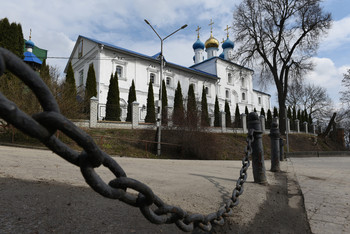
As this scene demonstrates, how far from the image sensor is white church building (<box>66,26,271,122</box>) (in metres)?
24.6

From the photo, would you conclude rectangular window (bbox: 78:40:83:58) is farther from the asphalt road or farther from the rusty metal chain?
the rusty metal chain

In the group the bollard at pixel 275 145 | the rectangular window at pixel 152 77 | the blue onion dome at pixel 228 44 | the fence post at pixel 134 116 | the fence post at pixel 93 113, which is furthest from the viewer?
the blue onion dome at pixel 228 44

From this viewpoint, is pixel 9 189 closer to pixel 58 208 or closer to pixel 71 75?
pixel 58 208

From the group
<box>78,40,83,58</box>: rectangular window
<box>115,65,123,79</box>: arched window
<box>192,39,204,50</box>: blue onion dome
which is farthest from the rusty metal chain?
<box>192,39,204,50</box>: blue onion dome

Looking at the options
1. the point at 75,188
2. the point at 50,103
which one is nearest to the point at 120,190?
the point at 50,103

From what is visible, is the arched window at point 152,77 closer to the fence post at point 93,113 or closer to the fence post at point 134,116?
the fence post at point 134,116

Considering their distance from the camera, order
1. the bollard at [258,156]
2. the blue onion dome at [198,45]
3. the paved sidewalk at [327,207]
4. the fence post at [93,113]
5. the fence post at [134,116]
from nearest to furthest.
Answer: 1. the paved sidewalk at [327,207]
2. the bollard at [258,156]
3. the fence post at [93,113]
4. the fence post at [134,116]
5. the blue onion dome at [198,45]

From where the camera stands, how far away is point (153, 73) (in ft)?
97.6

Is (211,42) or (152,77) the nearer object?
(152,77)

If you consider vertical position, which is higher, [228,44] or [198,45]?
[228,44]

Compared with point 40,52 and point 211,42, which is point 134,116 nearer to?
point 40,52

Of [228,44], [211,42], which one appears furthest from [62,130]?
[228,44]

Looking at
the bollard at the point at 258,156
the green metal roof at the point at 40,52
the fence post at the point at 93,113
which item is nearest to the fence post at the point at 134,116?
the fence post at the point at 93,113

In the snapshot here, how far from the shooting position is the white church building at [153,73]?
24594mm
